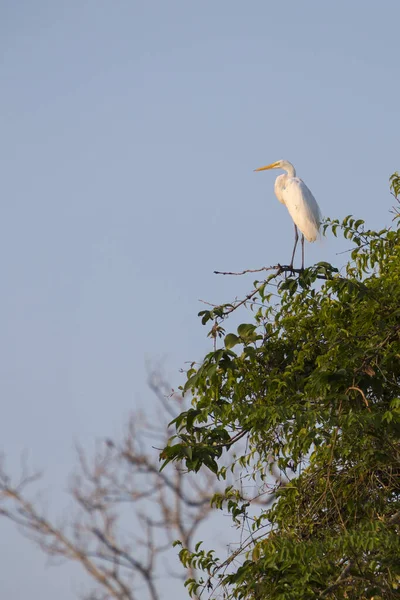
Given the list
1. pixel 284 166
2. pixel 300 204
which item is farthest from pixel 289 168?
pixel 300 204

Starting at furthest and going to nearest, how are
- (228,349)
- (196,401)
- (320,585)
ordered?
(196,401) → (228,349) → (320,585)

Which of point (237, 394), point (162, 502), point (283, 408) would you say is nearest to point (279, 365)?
point (237, 394)

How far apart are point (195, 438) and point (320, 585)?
715 millimetres

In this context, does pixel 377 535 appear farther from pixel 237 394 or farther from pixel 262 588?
pixel 237 394

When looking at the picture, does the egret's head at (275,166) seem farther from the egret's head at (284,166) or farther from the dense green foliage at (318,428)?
the dense green foliage at (318,428)

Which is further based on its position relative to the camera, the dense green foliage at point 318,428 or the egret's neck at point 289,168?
the egret's neck at point 289,168

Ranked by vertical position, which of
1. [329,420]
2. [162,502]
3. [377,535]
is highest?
[162,502]

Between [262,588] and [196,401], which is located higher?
[196,401]

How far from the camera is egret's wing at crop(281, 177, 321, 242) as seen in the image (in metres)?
6.13

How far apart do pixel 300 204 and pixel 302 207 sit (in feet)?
0.14

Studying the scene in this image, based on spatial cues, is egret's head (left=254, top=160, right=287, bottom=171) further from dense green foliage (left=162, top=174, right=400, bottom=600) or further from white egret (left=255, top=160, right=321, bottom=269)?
dense green foliage (left=162, top=174, right=400, bottom=600)

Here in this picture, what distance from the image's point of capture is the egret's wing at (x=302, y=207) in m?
6.13

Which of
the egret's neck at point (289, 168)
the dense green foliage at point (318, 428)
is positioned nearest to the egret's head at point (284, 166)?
the egret's neck at point (289, 168)

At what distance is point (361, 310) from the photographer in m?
3.60
